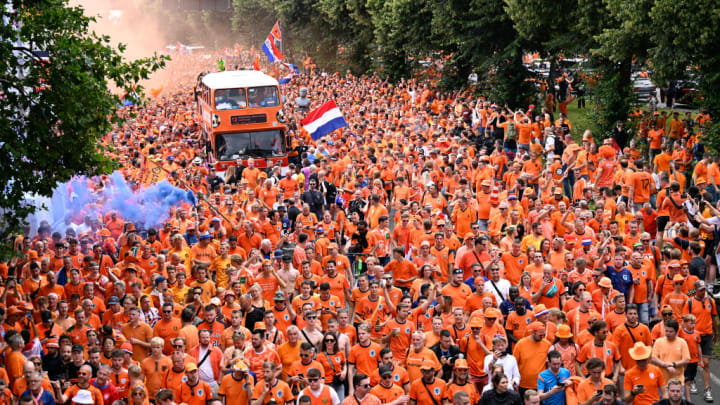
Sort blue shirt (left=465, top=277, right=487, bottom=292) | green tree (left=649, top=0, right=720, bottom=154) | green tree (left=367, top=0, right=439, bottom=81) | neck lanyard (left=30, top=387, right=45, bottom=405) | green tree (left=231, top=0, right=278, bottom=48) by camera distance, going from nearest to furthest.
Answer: neck lanyard (left=30, top=387, right=45, bottom=405) < blue shirt (left=465, top=277, right=487, bottom=292) < green tree (left=649, top=0, right=720, bottom=154) < green tree (left=367, top=0, right=439, bottom=81) < green tree (left=231, top=0, right=278, bottom=48)

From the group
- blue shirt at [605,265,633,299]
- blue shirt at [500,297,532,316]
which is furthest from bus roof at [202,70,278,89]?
blue shirt at [500,297,532,316]

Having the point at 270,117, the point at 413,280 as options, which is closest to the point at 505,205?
the point at 413,280

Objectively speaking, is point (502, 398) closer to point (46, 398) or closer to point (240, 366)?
point (240, 366)

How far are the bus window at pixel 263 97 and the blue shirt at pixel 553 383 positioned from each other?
55.8 feet

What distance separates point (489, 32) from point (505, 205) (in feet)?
61.3

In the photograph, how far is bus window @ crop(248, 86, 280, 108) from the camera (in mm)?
25406

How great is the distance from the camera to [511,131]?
2538 centimetres

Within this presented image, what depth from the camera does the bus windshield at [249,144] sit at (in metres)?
25.3

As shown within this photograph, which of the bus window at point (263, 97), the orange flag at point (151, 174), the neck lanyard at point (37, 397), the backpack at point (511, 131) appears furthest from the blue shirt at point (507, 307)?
the bus window at point (263, 97)

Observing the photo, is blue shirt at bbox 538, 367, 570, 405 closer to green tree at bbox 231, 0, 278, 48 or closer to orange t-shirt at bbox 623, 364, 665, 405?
orange t-shirt at bbox 623, 364, 665, 405

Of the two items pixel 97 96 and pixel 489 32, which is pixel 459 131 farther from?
pixel 97 96

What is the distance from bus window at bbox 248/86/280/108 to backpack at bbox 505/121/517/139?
6.44m

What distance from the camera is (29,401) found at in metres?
9.40

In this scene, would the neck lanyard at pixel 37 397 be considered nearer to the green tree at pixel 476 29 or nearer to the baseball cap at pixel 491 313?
the baseball cap at pixel 491 313
